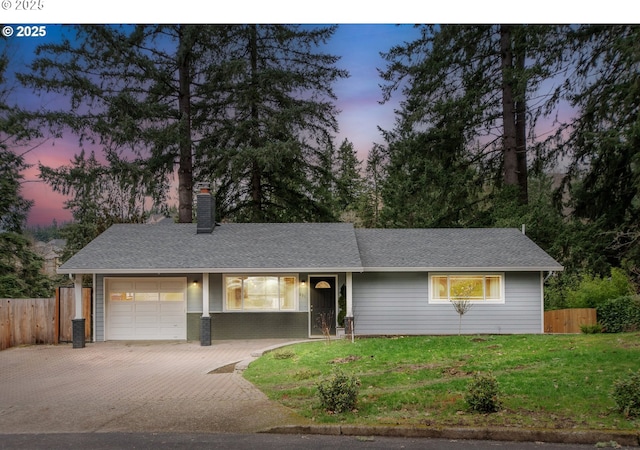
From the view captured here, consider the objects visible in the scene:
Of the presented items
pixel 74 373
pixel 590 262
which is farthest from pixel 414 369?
pixel 590 262

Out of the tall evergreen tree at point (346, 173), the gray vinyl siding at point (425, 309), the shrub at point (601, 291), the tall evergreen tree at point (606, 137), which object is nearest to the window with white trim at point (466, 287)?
the gray vinyl siding at point (425, 309)

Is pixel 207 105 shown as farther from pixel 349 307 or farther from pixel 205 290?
pixel 349 307

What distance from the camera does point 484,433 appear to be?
6098 mm

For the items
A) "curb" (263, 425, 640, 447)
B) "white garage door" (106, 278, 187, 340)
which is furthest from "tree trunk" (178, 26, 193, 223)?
"curb" (263, 425, 640, 447)

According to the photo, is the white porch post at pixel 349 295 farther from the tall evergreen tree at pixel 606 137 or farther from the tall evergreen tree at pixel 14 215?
the tall evergreen tree at pixel 14 215

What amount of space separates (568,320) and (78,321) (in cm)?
1426

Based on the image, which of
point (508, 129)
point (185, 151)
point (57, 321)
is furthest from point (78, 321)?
point (508, 129)

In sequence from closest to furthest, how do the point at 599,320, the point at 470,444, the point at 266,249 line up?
the point at 470,444, the point at 599,320, the point at 266,249

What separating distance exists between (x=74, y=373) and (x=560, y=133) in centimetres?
1951

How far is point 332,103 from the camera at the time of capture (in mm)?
22922

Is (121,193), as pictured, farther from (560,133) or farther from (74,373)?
(560,133)

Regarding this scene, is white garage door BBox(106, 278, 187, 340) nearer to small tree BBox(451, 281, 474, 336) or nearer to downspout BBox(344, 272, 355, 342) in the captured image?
downspout BBox(344, 272, 355, 342)

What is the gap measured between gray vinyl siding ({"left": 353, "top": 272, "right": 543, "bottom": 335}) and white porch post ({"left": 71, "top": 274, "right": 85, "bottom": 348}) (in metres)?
7.73

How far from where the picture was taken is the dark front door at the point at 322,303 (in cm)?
1520
